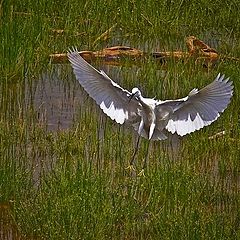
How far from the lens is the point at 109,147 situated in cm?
480

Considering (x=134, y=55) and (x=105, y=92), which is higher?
(x=134, y=55)

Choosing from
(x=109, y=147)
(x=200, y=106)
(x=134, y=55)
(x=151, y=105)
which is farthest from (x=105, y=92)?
(x=134, y=55)

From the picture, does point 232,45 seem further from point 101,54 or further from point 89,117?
point 89,117

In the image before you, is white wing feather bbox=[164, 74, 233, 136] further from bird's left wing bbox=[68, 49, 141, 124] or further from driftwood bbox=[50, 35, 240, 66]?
driftwood bbox=[50, 35, 240, 66]

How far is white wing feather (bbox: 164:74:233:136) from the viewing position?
382 cm

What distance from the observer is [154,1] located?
25.1ft

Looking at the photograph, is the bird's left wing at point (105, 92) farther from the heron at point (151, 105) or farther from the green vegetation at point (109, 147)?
the green vegetation at point (109, 147)

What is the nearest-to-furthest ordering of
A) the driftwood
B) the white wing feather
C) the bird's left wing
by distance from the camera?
1. the white wing feather
2. the bird's left wing
3. the driftwood

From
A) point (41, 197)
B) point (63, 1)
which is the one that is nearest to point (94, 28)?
point (63, 1)

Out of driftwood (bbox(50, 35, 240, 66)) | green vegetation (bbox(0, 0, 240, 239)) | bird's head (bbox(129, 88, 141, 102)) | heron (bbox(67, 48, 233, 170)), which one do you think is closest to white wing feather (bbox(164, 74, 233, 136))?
heron (bbox(67, 48, 233, 170))

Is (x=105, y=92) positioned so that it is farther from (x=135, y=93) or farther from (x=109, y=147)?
(x=109, y=147)

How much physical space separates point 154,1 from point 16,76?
219 cm

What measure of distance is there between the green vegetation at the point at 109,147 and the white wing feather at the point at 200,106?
1.02 feet

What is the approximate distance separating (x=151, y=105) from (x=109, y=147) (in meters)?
0.93
